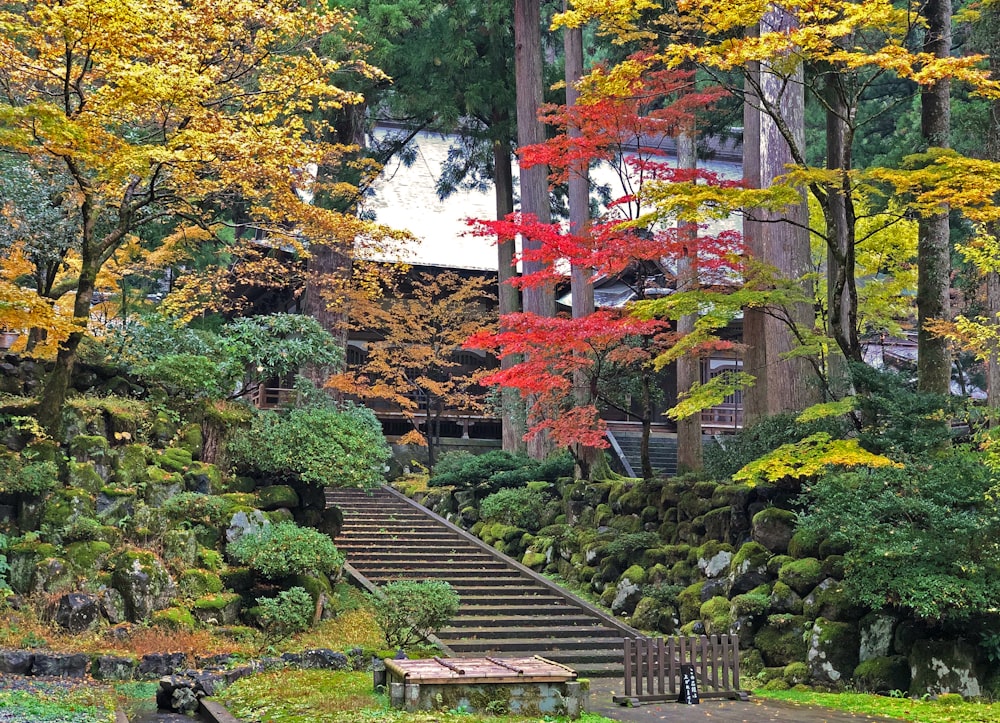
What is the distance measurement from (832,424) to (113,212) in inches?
478

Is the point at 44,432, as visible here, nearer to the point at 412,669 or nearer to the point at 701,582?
the point at 412,669

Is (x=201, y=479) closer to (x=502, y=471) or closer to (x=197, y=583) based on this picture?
(x=197, y=583)

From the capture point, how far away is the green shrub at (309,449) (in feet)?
50.3

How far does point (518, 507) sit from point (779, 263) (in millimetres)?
6817

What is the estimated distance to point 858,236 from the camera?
60.8ft

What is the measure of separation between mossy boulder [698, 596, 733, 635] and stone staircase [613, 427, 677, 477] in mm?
10560

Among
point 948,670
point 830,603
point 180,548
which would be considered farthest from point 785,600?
point 180,548

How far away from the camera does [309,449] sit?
1535cm

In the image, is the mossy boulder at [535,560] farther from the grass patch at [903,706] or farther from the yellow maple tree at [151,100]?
the yellow maple tree at [151,100]

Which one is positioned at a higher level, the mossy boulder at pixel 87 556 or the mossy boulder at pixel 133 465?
the mossy boulder at pixel 133 465

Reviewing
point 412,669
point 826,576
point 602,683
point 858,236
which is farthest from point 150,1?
point 858,236

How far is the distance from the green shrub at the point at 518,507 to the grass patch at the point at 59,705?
10.3m

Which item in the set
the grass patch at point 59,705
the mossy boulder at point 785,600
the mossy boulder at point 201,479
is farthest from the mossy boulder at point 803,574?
the grass patch at point 59,705

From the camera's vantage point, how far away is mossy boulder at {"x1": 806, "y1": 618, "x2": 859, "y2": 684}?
12.1m
